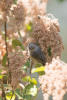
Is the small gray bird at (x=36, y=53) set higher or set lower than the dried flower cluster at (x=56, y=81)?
higher

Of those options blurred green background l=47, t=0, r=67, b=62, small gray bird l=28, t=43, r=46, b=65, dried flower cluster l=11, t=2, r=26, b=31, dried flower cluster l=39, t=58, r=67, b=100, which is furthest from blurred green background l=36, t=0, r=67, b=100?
dried flower cluster l=39, t=58, r=67, b=100

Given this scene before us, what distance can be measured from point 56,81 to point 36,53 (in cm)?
45

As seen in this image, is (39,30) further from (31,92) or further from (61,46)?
(31,92)

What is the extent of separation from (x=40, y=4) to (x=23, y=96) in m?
0.68

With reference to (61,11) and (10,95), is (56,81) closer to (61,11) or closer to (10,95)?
(10,95)

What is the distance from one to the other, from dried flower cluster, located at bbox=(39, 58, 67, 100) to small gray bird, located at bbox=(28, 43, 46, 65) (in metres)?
0.28

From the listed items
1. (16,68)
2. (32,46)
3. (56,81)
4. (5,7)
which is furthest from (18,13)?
(56,81)

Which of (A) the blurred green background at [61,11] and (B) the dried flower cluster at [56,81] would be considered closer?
(B) the dried flower cluster at [56,81]

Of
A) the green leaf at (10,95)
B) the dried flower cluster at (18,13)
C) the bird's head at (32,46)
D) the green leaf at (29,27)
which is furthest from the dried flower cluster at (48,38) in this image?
the green leaf at (29,27)

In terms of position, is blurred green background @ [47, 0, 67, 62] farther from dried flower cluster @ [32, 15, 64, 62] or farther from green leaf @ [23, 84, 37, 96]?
dried flower cluster @ [32, 15, 64, 62]

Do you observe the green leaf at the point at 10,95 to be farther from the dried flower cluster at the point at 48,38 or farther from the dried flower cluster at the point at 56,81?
the dried flower cluster at the point at 56,81

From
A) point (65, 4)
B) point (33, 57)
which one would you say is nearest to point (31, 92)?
point (33, 57)

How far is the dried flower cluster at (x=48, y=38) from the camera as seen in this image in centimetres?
155

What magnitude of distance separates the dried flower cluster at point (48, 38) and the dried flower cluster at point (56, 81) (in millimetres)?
236
